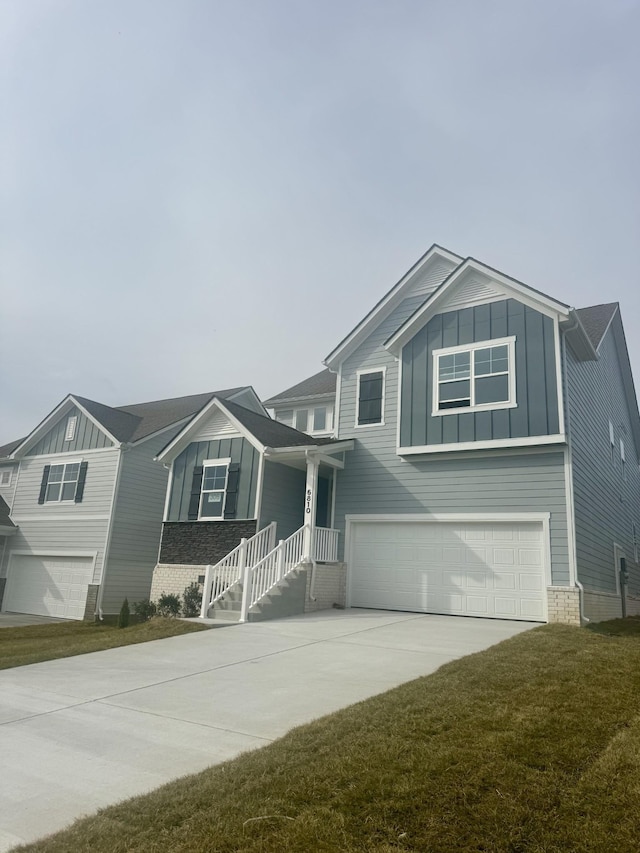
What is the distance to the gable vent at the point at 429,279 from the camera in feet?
54.0

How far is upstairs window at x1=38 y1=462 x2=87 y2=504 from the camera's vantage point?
Answer: 22.3 meters

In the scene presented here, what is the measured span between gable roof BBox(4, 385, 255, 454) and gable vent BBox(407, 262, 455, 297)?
8.17m

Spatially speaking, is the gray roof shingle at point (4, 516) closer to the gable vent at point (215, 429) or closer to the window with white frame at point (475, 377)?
the gable vent at point (215, 429)

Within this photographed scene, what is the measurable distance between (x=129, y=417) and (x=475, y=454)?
15528mm

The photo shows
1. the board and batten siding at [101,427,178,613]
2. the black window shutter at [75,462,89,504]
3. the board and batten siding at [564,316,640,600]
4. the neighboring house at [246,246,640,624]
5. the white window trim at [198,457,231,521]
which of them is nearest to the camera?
the neighboring house at [246,246,640,624]

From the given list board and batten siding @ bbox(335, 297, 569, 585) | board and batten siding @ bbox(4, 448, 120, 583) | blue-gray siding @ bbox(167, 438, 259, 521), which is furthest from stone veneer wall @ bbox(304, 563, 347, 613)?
A: board and batten siding @ bbox(4, 448, 120, 583)

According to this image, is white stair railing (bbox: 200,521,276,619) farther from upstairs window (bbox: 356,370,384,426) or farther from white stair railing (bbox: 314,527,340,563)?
upstairs window (bbox: 356,370,384,426)

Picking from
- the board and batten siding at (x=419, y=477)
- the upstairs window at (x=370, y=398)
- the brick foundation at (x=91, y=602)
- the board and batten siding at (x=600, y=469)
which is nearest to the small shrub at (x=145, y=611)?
the board and batten siding at (x=419, y=477)

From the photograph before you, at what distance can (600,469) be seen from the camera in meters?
16.0

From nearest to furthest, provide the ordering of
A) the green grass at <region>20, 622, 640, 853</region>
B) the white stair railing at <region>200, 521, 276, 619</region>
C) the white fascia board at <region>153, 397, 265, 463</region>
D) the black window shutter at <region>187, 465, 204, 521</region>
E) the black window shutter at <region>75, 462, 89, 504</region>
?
the green grass at <region>20, 622, 640, 853</region> → the white stair railing at <region>200, 521, 276, 619</region> → the white fascia board at <region>153, 397, 265, 463</region> → the black window shutter at <region>187, 465, 204, 521</region> → the black window shutter at <region>75, 462, 89, 504</region>

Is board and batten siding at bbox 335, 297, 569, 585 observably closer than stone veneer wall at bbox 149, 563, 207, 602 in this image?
Yes

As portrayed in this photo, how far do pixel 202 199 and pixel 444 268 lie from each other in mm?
6795

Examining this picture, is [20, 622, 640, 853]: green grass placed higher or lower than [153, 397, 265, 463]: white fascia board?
lower

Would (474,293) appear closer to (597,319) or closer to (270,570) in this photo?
(597,319)
